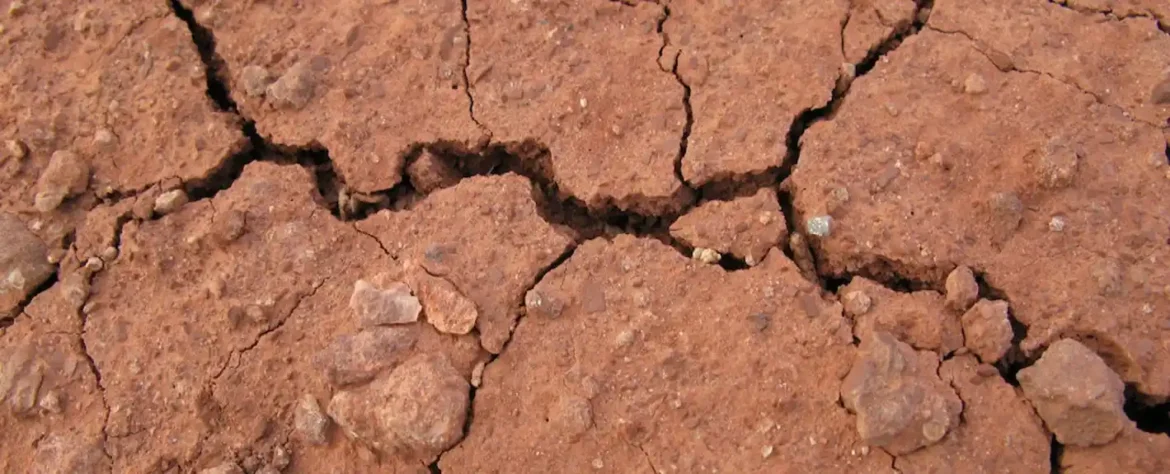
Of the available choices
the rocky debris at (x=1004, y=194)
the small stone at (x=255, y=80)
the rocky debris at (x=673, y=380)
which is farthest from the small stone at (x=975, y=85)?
the small stone at (x=255, y=80)

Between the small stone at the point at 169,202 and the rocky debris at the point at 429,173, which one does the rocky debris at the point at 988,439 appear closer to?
the rocky debris at the point at 429,173

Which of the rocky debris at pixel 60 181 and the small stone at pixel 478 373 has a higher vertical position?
the rocky debris at pixel 60 181

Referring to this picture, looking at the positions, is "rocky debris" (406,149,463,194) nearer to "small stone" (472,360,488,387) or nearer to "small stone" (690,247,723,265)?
"small stone" (472,360,488,387)

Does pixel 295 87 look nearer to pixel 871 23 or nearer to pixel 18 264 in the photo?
pixel 18 264

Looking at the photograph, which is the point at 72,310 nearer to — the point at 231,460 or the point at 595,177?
the point at 231,460

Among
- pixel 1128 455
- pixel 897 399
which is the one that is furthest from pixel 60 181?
pixel 1128 455
